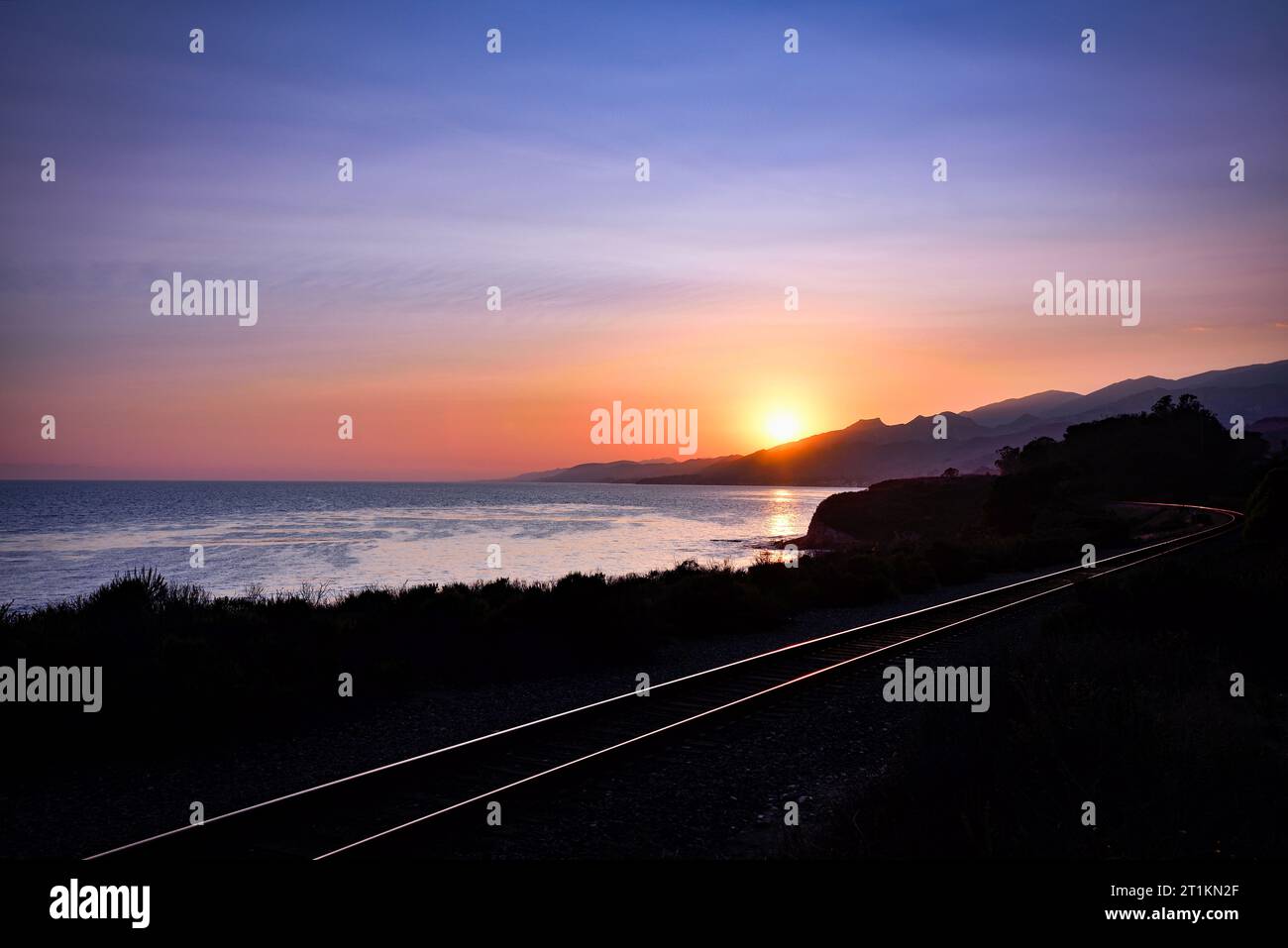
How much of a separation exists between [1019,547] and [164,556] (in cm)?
4432

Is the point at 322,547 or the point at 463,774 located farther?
the point at 322,547

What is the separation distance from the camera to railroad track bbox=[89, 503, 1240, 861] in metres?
5.91

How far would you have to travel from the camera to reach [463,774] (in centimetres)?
763

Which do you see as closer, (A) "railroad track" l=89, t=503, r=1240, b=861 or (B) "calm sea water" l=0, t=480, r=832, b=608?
(A) "railroad track" l=89, t=503, r=1240, b=861

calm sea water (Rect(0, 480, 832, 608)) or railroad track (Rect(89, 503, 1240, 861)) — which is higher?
railroad track (Rect(89, 503, 1240, 861))

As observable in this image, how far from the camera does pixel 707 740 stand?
880 centimetres

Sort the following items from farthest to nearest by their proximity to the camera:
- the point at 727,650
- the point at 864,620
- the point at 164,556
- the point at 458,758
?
the point at 164,556 → the point at 864,620 → the point at 727,650 → the point at 458,758

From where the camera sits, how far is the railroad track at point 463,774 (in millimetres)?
5910

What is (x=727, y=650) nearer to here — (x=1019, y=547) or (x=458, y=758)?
(x=458, y=758)

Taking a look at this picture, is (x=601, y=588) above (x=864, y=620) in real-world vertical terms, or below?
above

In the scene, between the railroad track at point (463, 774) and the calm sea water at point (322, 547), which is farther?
the calm sea water at point (322, 547)

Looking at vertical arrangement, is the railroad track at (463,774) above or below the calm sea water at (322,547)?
above
